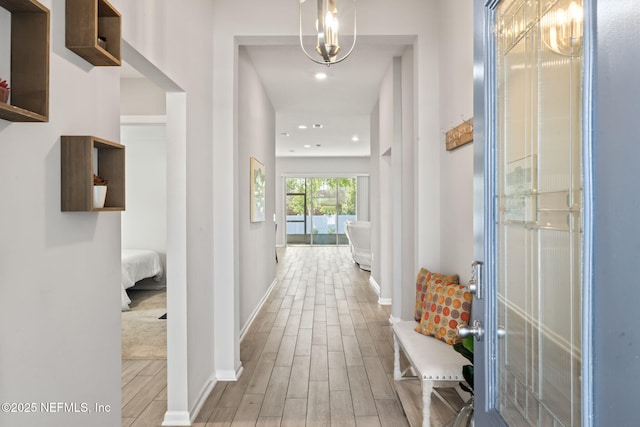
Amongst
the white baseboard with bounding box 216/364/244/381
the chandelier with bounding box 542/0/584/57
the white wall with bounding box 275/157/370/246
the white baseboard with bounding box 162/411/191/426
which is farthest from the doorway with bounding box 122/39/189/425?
the white wall with bounding box 275/157/370/246

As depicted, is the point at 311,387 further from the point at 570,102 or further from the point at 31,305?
the point at 570,102

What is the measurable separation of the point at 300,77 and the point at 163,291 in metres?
3.59

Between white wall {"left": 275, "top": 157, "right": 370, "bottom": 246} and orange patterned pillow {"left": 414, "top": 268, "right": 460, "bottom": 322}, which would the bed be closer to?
orange patterned pillow {"left": 414, "top": 268, "right": 460, "bottom": 322}

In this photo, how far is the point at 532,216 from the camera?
1.01 metres

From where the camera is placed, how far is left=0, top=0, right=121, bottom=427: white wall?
1.05 m

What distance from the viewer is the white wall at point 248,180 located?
389cm

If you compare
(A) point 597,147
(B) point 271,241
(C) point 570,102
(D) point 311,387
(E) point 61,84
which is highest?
(E) point 61,84

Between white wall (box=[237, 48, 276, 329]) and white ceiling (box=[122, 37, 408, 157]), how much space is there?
23 cm

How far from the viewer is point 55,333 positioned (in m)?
1.22

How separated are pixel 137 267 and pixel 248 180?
231 centimetres

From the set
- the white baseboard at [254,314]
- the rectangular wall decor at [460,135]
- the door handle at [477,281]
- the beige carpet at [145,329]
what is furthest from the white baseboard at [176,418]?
the rectangular wall decor at [460,135]

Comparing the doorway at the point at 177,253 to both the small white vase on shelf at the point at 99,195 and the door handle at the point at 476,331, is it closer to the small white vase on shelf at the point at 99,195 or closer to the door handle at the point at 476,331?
the small white vase on shelf at the point at 99,195

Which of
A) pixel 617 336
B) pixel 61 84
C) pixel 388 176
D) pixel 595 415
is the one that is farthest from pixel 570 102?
pixel 388 176

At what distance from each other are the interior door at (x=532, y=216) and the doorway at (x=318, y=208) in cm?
1124
